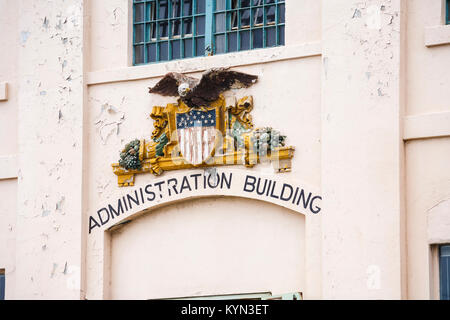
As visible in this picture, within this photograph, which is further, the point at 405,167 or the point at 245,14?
the point at 245,14

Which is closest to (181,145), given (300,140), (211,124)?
(211,124)

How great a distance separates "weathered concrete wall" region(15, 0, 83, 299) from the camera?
17047 mm

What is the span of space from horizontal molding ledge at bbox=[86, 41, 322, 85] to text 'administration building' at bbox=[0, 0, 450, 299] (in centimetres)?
3

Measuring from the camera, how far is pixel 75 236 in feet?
55.7

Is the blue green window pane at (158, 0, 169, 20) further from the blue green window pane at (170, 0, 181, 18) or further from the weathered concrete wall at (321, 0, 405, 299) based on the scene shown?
the weathered concrete wall at (321, 0, 405, 299)

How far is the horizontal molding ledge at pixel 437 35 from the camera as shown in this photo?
595 inches

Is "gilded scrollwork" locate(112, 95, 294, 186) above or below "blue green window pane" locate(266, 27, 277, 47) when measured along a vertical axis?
below

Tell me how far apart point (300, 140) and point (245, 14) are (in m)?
2.15

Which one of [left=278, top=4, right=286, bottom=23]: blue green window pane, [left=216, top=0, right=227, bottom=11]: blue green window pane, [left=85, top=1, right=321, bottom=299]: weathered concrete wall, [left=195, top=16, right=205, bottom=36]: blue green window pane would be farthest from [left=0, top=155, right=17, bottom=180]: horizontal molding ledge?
[left=278, top=4, right=286, bottom=23]: blue green window pane

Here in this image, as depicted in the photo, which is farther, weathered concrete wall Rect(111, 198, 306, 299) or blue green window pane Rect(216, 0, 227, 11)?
blue green window pane Rect(216, 0, 227, 11)

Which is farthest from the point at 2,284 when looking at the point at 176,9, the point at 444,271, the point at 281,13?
the point at 444,271

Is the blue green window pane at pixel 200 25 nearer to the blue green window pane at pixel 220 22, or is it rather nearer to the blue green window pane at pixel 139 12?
the blue green window pane at pixel 220 22
